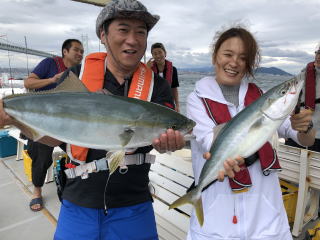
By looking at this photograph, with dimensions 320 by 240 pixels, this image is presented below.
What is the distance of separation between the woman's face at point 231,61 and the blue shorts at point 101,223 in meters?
1.28

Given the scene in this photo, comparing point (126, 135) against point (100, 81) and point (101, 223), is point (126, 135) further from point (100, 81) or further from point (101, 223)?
point (101, 223)

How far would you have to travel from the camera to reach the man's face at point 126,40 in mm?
1908

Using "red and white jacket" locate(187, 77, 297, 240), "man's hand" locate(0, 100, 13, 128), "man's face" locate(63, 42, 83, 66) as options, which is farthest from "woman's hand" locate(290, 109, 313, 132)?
"man's face" locate(63, 42, 83, 66)

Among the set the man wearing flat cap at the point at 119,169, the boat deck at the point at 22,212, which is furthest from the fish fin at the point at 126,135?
the boat deck at the point at 22,212

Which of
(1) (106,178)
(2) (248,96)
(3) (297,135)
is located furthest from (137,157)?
(3) (297,135)

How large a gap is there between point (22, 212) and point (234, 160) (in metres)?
3.96

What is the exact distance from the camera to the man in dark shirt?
6.30 ft

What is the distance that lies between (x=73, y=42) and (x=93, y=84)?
3.22m

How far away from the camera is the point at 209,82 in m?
2.21

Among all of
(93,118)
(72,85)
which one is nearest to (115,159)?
(93,118)

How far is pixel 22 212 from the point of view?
4.30 m

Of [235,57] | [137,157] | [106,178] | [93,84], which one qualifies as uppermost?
[235,57]

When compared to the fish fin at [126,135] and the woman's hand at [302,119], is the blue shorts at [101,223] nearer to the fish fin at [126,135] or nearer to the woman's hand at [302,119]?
the fish fin at [126,135]

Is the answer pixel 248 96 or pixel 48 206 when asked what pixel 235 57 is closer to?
pixel 248 96
